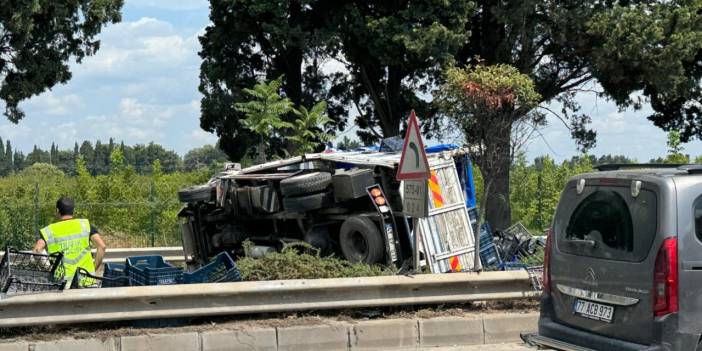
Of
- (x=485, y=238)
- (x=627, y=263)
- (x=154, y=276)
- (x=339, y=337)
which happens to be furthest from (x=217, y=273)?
(x=627, y=263)

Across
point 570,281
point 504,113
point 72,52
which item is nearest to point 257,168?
point 504,113

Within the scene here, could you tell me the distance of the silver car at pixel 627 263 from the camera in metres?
6.43

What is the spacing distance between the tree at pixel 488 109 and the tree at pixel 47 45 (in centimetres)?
1692

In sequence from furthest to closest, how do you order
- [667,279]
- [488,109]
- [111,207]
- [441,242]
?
[111,207] → [488,109] → [441,242] → [667,279]

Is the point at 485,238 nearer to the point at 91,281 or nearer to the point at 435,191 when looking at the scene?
the point at 435,191

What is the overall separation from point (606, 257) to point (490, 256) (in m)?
5.37

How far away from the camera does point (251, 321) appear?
9156 mm

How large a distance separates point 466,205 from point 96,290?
19.1 feet

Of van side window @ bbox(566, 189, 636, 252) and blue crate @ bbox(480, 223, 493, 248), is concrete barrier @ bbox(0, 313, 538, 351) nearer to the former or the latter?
van side window @ bbox(566, 189, 636, 252)

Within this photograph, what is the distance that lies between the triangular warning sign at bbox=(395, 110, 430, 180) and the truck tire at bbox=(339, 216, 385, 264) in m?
1.36

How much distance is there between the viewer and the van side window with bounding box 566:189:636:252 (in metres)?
6.78

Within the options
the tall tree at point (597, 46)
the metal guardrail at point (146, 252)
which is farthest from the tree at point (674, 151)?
the metal guardrail at point (146, 252)

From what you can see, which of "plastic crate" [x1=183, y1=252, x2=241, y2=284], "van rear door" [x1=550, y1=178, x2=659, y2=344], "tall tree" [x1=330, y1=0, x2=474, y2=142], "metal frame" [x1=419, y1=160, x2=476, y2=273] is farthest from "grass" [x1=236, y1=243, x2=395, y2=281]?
"tall tree" [x1=330, y1=0, x2=474, y2=142]

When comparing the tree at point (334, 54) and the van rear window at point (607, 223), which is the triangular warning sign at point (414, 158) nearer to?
the van rear window at point (607, 223)
